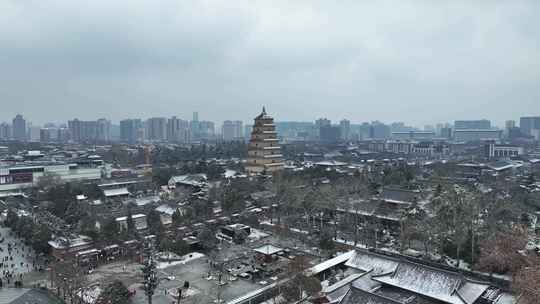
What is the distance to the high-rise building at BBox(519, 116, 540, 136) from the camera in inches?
7381

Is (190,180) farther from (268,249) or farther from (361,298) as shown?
(361,298)

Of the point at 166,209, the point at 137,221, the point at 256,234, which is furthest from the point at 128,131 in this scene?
the point at 256,234

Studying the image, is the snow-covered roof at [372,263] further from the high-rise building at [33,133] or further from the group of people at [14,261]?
the high-rise building at [33,133]

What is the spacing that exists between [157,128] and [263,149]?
136229mm

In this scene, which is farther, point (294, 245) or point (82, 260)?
point (294, 245)

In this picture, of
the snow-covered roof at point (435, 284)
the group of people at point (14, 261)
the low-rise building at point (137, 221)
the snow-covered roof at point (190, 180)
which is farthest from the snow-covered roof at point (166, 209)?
the snow-covered roof at point (435, 284)

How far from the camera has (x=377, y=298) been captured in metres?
17.5

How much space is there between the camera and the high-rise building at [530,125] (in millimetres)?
187475

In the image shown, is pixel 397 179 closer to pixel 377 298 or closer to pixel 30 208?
pixel 377 298

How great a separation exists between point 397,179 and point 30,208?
45721 mm

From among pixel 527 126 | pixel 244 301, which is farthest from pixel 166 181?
pixel 527 126

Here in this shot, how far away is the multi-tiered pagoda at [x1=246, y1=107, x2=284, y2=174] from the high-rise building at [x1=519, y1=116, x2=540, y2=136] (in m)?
173

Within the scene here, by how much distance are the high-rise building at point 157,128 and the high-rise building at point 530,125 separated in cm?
17266

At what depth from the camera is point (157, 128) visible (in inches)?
7288
